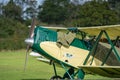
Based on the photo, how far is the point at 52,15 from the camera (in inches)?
3314

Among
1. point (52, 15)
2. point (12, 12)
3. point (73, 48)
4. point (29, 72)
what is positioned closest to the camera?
point (73, 48)

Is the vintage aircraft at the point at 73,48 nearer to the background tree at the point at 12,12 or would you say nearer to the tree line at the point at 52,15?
the tree line at the point at 52,15

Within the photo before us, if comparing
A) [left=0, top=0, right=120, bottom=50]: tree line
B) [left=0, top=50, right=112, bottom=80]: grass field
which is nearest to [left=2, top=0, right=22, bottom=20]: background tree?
[left=0, top=0, right=120, bottom=50]: tree line

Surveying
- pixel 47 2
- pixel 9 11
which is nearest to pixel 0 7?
pixel 9 11

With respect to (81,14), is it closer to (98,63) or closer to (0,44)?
(0,44)

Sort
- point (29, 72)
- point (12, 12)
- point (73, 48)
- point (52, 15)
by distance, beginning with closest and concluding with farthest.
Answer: point (73, 48), point (29, 72), point (12, 12), point (52, 15)

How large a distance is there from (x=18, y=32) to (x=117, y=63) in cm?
4274

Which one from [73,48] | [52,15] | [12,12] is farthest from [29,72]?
[52,15]

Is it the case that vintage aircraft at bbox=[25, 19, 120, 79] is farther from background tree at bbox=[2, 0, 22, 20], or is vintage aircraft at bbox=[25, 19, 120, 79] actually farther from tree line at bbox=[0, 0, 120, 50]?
background tree at bbox=[2, 0, 22, 20]

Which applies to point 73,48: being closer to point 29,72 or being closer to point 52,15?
point 29,72

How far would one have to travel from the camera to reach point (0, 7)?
76250 mm

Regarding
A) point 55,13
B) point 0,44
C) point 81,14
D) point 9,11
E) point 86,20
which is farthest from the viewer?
point 55,13

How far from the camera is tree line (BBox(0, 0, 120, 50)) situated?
52688mm

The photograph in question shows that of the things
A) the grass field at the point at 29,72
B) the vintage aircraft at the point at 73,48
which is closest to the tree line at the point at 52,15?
the grass field at the point at 29,72
